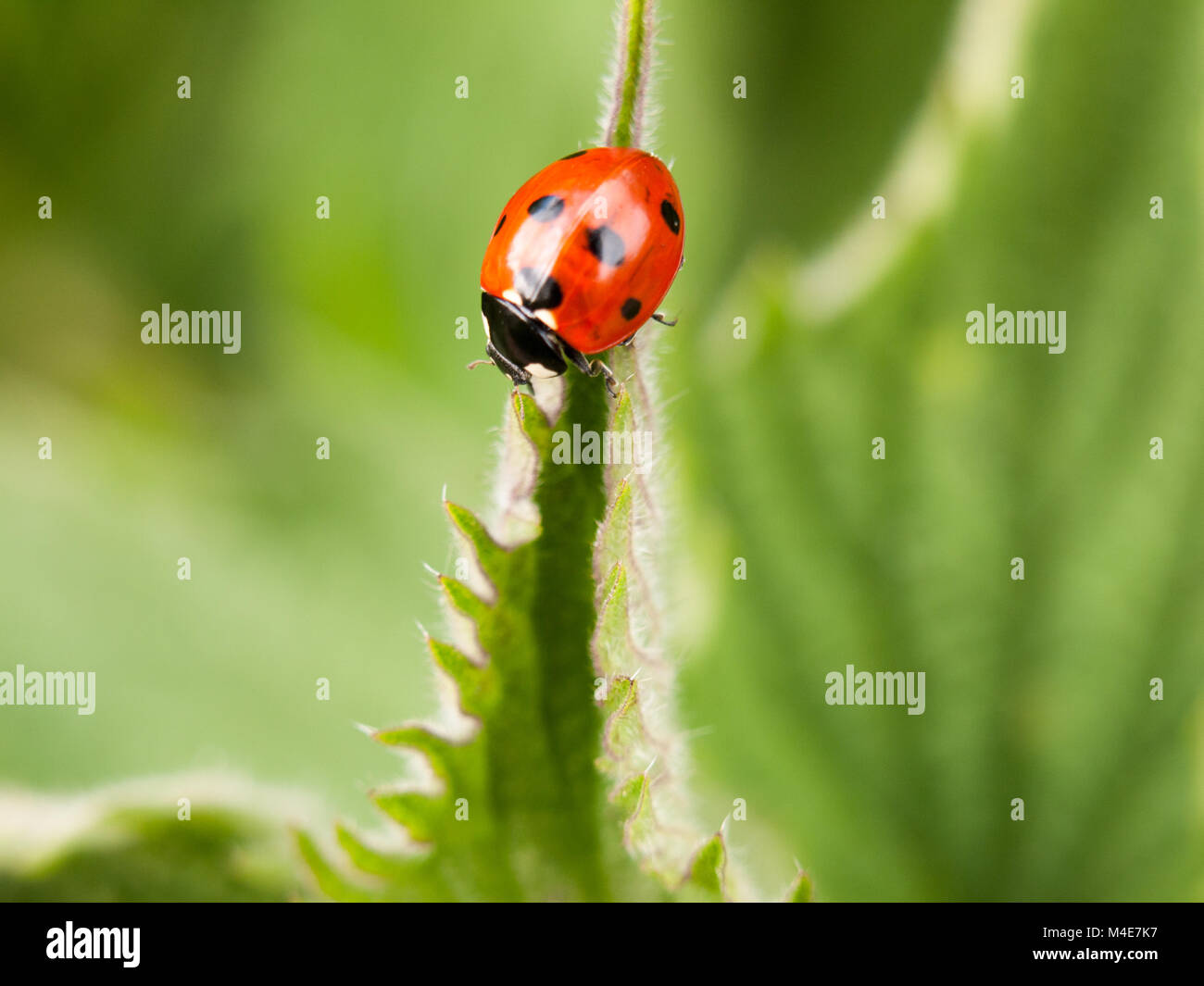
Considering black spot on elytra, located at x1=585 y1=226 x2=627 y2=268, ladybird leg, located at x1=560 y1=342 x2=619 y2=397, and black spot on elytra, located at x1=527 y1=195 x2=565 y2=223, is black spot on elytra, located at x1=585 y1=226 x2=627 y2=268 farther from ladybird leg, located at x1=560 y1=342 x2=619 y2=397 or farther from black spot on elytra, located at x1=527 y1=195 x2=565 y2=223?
ladybird leg, located at x1=560 y1=342 x2=619 y2=397

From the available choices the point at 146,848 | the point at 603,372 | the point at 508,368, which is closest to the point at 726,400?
the point at 508,368

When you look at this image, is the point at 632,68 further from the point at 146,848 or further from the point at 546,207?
the point at 146,848

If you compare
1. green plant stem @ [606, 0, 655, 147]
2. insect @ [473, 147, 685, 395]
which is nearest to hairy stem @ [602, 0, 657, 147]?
green plant stem @ [606, 0, 655, 147]

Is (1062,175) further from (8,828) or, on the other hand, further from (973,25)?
(8,828)

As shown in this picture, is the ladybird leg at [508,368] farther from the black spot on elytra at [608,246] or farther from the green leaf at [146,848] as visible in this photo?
the green leaf at [146,848]

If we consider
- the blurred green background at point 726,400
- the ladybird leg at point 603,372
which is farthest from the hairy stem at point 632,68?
the blurred green background at point 726,400

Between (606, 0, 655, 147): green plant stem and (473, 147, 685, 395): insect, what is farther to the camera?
(473, 147, 685, 395): insect
